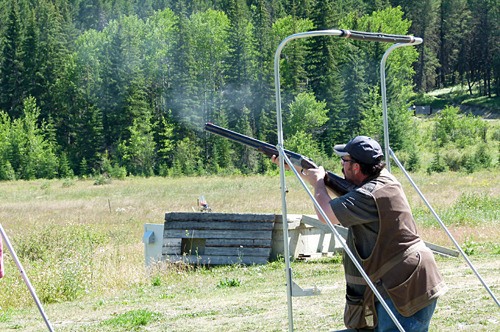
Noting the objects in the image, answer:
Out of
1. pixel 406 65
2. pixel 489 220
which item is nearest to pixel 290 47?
pixel 406 65

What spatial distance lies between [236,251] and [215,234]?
0.55m

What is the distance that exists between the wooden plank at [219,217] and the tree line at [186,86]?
205ft

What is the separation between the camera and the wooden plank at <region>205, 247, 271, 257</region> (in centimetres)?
1483

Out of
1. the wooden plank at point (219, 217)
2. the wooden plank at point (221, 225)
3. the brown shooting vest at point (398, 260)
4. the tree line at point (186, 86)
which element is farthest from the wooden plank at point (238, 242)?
the tree line at point (186, 86)

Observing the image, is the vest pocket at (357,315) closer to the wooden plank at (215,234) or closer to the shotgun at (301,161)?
the shotgun at (301,161)

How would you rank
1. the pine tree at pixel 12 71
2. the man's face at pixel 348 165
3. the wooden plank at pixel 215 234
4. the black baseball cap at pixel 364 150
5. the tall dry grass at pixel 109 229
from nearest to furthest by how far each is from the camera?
the black baseball cap at pixel 364 150 → the man's face at pixel 348 165 → the tall dry grass at pixel 109 229 → the wooden plank at pixel 215 234 → the pine tree at pixel 12 71

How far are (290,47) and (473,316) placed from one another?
270 ft

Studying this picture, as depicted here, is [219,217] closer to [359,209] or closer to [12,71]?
[359,209]

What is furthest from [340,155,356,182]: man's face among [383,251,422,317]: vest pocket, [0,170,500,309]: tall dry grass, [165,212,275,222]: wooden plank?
[165,212,275,222]: wooden plank

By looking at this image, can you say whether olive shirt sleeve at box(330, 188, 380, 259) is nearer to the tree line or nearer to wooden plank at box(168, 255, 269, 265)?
wooden plank at box(168, 255, 269, 265)

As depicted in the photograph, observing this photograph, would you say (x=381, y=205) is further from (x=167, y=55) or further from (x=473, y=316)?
(x=167, y=55)

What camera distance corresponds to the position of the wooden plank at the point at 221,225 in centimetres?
1495

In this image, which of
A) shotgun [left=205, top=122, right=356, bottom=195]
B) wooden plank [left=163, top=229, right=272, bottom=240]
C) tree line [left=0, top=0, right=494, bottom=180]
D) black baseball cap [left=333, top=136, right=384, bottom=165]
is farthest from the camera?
tree line [left=0, top=0, right=494, bottom=180]

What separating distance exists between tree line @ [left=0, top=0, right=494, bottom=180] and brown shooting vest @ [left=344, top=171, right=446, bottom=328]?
238 feet
